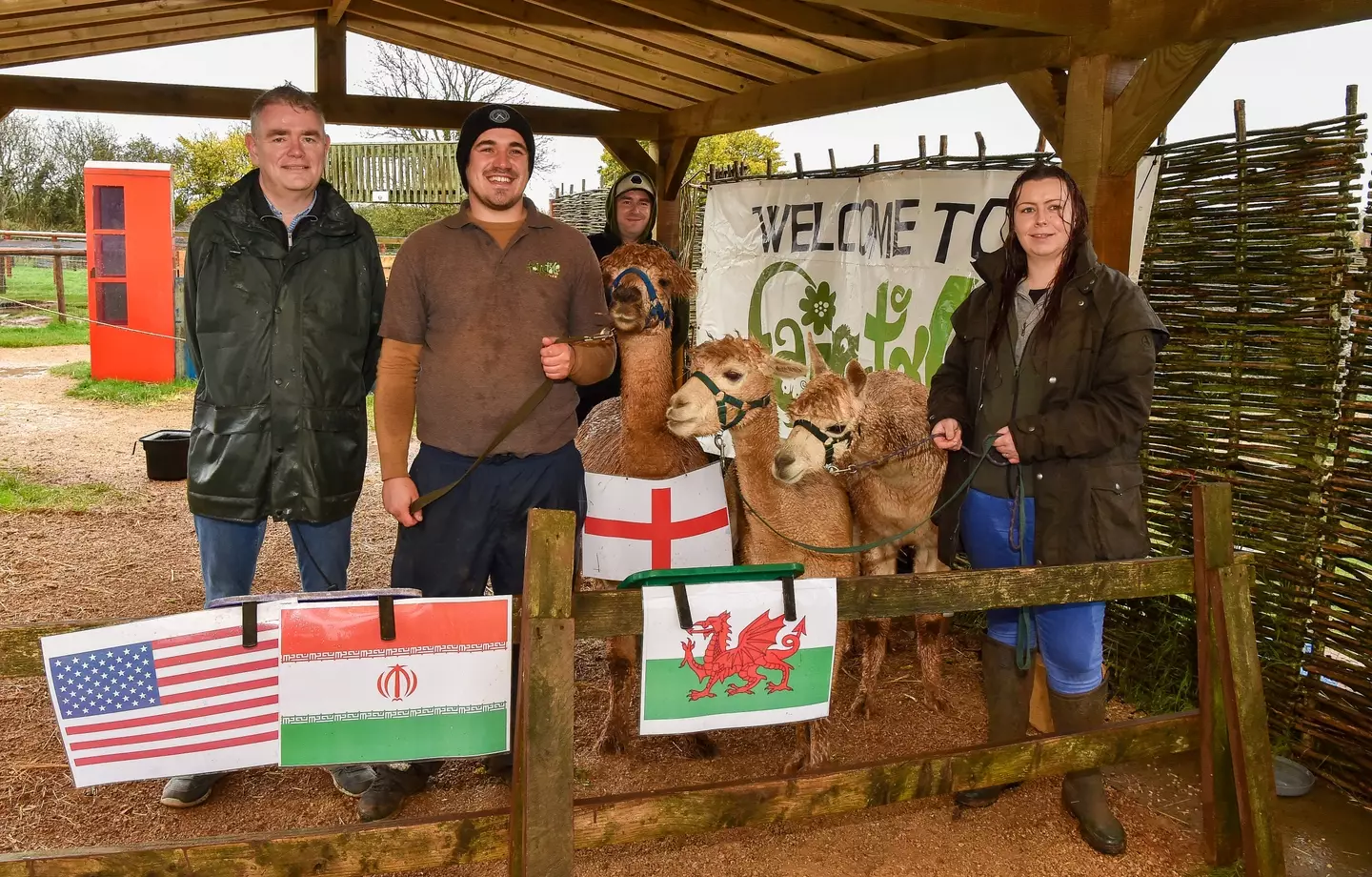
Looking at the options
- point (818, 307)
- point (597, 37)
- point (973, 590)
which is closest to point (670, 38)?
point (597, 37)

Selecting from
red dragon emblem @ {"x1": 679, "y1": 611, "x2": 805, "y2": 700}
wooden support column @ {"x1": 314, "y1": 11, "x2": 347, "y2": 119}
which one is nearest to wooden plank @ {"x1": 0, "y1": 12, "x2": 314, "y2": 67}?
wooden support column @ {"x1": 314, "y1": 11, "x2": 347, "y2": 119}

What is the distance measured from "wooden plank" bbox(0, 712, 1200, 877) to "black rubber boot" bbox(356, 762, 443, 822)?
3.79 feet

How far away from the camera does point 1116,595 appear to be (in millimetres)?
2629

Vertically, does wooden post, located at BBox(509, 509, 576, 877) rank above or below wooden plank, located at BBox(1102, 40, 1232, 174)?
below

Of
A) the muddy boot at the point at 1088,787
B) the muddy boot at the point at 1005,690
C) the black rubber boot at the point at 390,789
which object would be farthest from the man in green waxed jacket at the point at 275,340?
the muddy boot at the point at 1088,787

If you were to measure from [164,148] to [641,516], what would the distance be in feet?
107

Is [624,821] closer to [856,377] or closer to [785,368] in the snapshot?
[785,368]

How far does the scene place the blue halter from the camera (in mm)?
3641

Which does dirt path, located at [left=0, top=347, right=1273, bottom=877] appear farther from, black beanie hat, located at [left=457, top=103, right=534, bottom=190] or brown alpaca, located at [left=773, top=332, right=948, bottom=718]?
black beanie hat, located at [left=457, top=103, right=534, bottom=190]

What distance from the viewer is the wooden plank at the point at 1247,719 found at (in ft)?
8.84

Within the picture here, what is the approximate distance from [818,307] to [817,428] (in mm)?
2660

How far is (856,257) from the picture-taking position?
5707 millimetres

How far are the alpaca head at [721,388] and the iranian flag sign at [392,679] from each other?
147cm

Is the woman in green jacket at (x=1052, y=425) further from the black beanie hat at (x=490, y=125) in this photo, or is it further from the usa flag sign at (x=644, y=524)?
the black beanie hat at (x=490, y=125)
